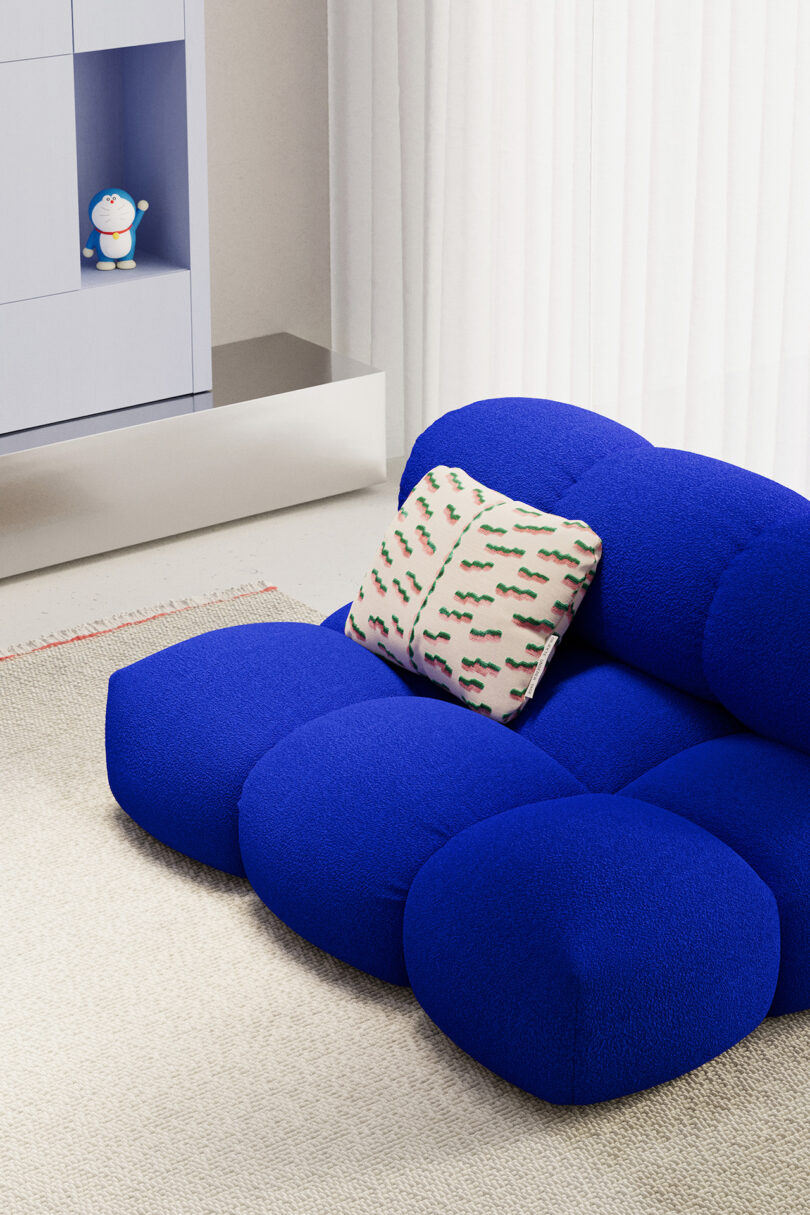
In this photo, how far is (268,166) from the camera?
4445 mm

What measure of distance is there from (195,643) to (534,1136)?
42.7 inches

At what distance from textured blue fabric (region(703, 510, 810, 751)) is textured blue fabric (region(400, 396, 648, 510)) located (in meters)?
0.43

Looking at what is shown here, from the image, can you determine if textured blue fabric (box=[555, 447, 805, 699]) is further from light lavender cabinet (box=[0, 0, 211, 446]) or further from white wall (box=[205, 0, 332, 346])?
white wall (box=[205, 0, 332, 346])

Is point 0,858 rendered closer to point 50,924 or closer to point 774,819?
point 50,924

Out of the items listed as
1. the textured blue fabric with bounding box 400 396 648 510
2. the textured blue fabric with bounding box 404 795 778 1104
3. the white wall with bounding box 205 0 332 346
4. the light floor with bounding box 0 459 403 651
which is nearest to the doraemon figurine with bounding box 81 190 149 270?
the white wall with bounding box 205 0 332 346

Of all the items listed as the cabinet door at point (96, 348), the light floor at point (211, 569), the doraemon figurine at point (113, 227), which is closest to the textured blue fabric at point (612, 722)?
the light floor at point (211, 569)

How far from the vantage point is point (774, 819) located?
2.24 metres

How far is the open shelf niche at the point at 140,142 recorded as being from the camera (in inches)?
149

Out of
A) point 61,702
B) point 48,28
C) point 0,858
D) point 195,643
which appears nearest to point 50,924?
point 0,858

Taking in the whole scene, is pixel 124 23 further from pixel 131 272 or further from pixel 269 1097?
pixel 269 1097

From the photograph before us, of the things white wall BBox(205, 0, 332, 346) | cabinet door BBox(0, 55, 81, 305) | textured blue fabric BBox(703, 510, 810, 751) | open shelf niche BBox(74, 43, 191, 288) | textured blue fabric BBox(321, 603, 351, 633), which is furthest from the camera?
white wall BBox(205, 0, 332, 346)

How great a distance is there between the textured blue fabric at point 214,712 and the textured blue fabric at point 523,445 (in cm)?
38

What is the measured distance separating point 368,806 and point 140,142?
7.35ft

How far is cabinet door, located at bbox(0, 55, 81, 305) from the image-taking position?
350 centimetres
